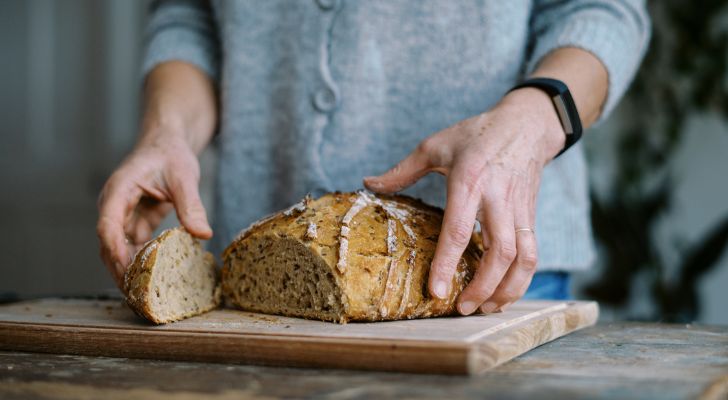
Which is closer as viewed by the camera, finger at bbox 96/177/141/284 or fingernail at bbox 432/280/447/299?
fingernail at bbox 432/280/447/299

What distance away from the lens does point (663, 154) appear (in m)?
3.66

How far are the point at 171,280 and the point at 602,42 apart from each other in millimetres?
1104

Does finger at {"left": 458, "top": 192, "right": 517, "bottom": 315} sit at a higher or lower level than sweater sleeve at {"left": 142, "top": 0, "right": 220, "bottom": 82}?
lower

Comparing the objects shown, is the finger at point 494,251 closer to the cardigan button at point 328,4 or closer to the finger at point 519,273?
the finger at point 519,273

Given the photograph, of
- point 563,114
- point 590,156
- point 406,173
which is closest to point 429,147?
point 406,173

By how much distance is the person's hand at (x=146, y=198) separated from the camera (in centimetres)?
165

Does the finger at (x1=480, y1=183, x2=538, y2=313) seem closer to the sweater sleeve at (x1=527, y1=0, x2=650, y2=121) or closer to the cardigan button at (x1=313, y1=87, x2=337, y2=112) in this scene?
the sweater sleeve at (x1=527, y1=0, x2=650, y2=121)

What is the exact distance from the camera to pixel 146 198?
184 centimetres

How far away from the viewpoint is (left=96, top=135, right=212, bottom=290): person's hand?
5.41 ft

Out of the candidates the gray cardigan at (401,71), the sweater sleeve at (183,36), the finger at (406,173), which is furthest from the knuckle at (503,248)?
the sweater sleeve at (183,36)

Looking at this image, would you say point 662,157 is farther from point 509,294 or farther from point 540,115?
point 509,294

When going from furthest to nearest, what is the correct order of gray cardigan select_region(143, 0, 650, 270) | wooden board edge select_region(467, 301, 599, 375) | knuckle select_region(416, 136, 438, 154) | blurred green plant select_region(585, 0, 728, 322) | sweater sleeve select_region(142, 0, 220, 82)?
blurred green plant select_region(585, 0, 728, 322) → sweater sleeve select_region(142, 0, 220, 82) → gray cardigan select_region(143, 0, 650, 270) → knuckle select_region(416, 136, 438, 154) → wooden board edge select_region(467, 301, 599, 375)

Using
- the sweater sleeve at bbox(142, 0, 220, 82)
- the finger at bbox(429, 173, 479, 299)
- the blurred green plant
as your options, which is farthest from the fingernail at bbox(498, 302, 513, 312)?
the blurred green plant

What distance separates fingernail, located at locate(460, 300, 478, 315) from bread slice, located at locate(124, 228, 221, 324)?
22.2 inches
